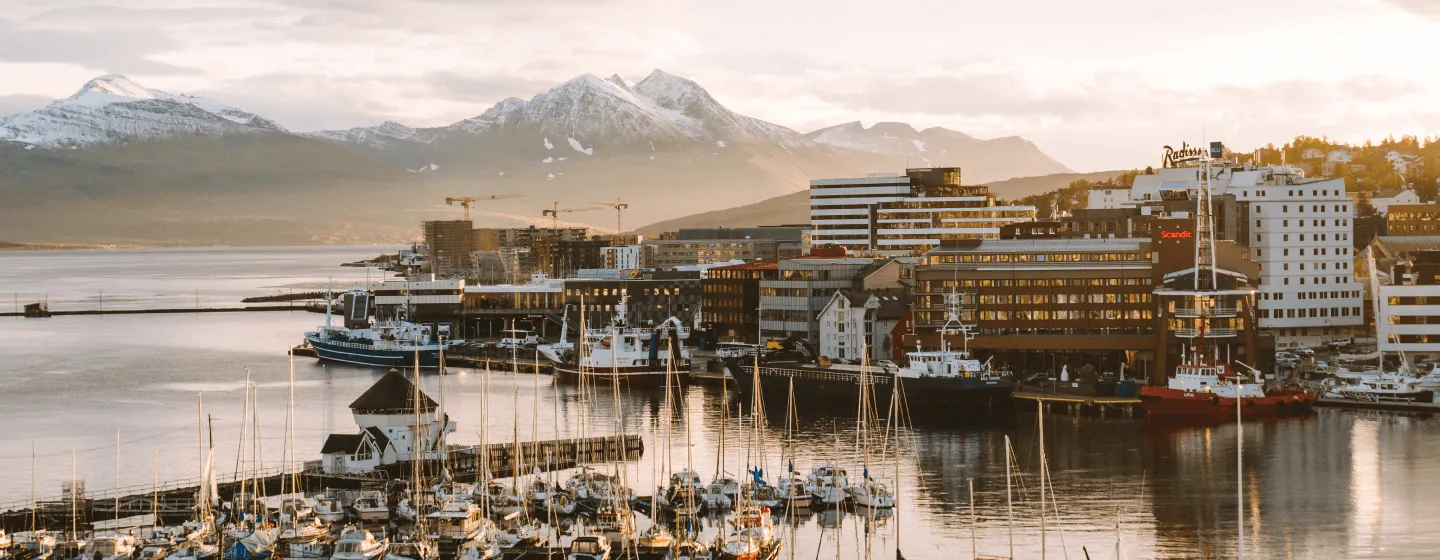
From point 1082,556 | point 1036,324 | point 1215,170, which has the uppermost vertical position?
point 1215,170

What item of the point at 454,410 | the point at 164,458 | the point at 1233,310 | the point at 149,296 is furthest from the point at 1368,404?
the point at 149,296

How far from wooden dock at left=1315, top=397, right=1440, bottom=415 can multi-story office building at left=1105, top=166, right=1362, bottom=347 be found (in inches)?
791

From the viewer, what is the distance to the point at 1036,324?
268 ft

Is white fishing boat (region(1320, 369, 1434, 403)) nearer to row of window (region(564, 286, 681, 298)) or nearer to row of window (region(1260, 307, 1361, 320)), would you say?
row of window (region(1260, 307, 1361, 320))

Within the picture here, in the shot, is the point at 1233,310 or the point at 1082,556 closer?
the point at 1082,556

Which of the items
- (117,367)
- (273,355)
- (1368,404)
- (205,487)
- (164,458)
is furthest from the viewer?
(273,355)

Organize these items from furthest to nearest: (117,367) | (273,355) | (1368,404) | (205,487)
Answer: (273,355) → (117,367) → (1368,404) → (205,487)

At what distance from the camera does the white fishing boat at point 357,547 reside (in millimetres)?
39625

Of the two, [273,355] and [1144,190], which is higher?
[1144,190]

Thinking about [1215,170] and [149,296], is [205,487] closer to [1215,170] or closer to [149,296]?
[1215,170]

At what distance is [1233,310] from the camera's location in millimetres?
74375

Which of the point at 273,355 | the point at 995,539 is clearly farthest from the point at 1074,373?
the point at 273,355

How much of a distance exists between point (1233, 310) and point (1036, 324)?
10.5 meters

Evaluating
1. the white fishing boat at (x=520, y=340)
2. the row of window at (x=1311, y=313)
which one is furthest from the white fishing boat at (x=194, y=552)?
the row of window at (x=1311, y=313)
